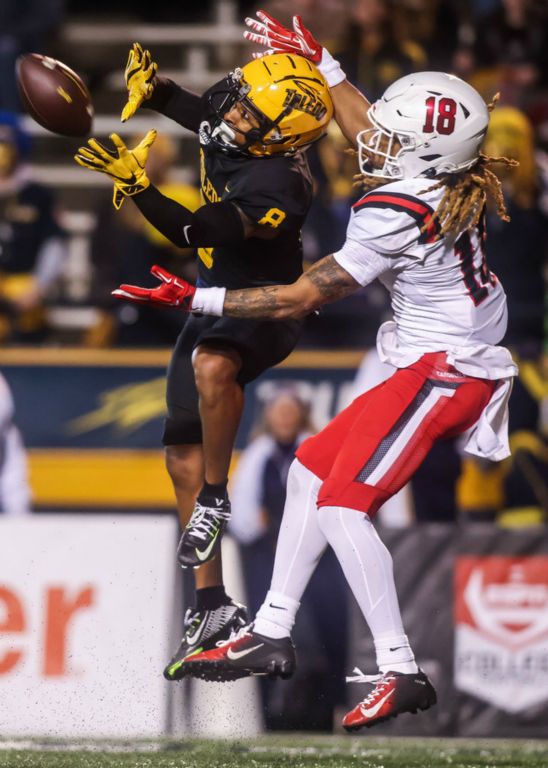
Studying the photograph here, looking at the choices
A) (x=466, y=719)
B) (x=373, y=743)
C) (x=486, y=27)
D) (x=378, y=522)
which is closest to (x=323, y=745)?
(x=373, y=743)

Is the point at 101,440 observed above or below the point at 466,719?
above

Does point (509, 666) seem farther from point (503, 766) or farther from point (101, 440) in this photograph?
point (101, 440)

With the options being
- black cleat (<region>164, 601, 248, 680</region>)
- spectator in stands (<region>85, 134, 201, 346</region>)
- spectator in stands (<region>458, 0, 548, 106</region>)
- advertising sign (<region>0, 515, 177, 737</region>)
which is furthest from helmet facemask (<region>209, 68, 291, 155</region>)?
spectator in stands (<region>458, 0, 548, 106</region>)

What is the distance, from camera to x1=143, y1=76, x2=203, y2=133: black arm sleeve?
5.18 meters

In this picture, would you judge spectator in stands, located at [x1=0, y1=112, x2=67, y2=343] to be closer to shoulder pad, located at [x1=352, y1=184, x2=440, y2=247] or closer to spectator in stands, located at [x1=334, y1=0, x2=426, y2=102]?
spectator in stands, located at [x1=334, y1=0, x2=426, y2=102]

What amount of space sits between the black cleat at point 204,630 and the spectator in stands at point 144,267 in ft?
9.62

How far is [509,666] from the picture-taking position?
22.5ft

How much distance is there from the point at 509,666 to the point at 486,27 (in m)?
4.11

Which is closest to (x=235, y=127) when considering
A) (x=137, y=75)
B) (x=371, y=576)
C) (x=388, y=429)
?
(x=137, y=75)

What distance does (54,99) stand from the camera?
16.1 ft

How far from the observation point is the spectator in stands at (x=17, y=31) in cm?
902

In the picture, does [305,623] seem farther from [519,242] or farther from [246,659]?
[519,242]

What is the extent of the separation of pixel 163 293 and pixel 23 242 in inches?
160

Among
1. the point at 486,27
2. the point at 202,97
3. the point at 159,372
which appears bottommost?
the point at 159,372
